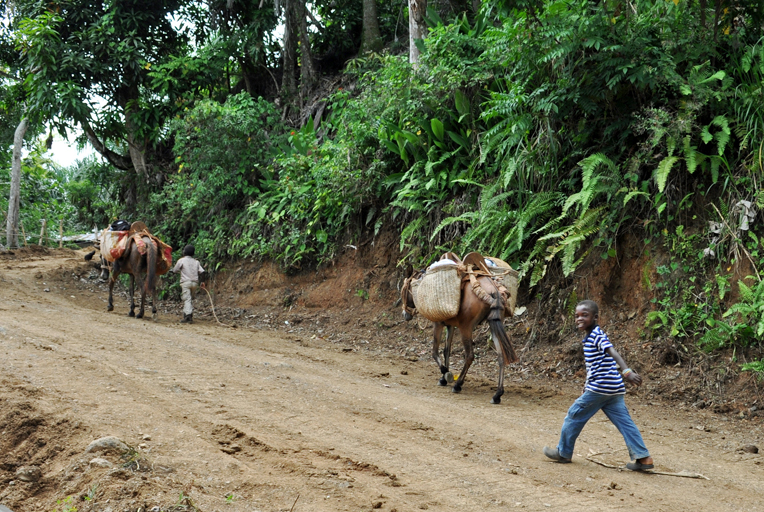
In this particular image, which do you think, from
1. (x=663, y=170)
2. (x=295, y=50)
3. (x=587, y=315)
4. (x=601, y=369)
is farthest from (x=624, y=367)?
(x=295, y=50)

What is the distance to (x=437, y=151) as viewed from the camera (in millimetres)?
13773

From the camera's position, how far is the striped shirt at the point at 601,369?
561 cm

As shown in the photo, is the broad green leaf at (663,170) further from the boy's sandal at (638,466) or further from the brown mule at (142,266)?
the brown mule at (142,266)

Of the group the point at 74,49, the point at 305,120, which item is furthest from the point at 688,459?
the point at 74,49

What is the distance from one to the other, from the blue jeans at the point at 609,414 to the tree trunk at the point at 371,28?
15970mm

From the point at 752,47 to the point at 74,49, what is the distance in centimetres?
1928

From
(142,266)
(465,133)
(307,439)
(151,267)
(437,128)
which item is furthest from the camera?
(142,266)

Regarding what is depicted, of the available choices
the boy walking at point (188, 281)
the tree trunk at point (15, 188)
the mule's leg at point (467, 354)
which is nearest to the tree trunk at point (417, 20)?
the boy walking at point (188, 281)

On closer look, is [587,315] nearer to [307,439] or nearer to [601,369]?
[601,369]

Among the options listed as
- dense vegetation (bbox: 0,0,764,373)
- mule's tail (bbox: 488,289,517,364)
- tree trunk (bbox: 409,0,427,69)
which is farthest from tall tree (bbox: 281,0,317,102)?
mule's tail (bbox: 488,289,517,364)

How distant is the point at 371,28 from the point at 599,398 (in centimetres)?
1652

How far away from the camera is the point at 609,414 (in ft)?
18.9

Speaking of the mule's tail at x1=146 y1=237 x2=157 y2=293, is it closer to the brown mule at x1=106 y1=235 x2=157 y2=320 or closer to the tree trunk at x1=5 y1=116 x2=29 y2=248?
the brown mule at x1=106 y1=235 x2=157 y2=320

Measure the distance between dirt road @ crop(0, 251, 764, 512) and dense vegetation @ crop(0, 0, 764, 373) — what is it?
2.85 metres
